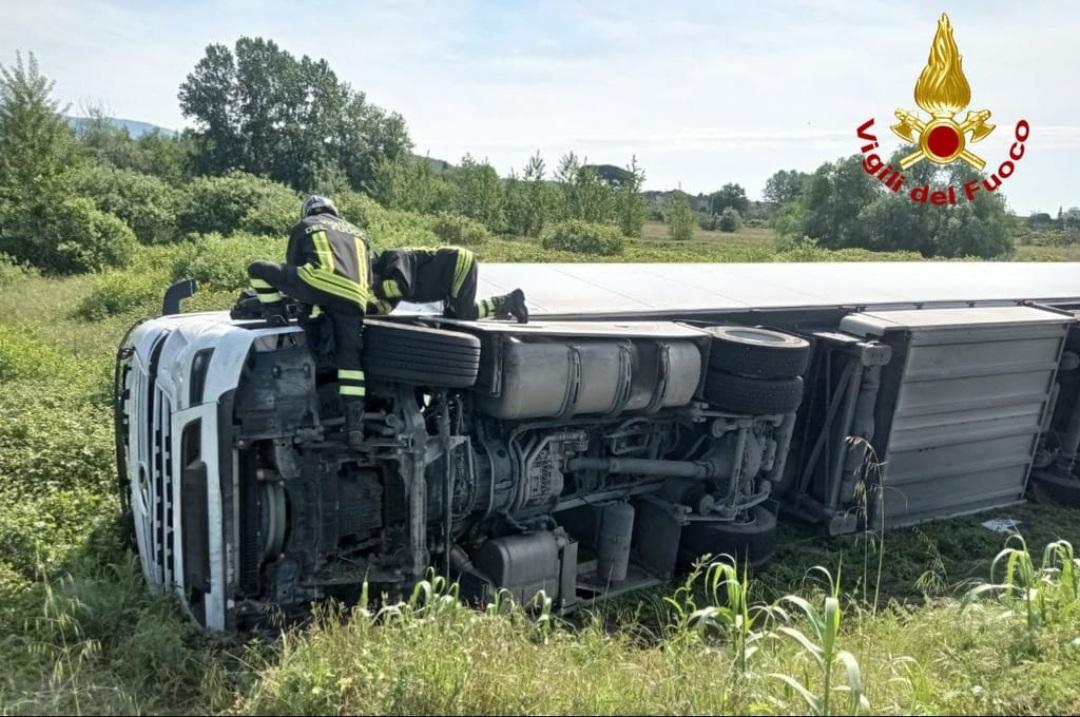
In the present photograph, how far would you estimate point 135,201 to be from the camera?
20.7 metres

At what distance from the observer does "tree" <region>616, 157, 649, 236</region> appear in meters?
37.5

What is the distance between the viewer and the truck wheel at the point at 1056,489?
6465 mm

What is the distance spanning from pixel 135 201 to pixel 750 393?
2016 cm

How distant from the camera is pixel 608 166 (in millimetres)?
44156

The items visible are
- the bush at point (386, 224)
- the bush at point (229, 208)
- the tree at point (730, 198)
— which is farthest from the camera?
the tree at point (730, 198)

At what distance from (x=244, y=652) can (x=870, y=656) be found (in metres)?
2.51

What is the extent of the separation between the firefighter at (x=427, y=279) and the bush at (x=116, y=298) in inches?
328

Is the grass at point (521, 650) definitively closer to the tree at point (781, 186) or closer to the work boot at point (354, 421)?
the work boot at point (354, 421)

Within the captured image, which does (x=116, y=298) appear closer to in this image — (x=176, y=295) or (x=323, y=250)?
(x=176, y=295)

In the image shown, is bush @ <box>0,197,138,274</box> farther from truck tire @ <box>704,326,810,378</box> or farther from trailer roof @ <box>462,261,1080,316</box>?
truck tire @ <box>704,326,810,378</box>

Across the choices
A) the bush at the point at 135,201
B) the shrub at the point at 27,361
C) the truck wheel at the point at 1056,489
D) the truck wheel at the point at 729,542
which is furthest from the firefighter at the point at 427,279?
the bush at the point at 135,201

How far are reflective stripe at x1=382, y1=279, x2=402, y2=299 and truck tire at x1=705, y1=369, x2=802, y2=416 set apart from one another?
184 centimetres

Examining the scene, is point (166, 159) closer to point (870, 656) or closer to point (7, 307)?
point (7, 307)

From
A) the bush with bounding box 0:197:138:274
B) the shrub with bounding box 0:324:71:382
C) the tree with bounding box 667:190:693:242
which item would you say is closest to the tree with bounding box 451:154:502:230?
the tree with bounding box 667:190:693:242
